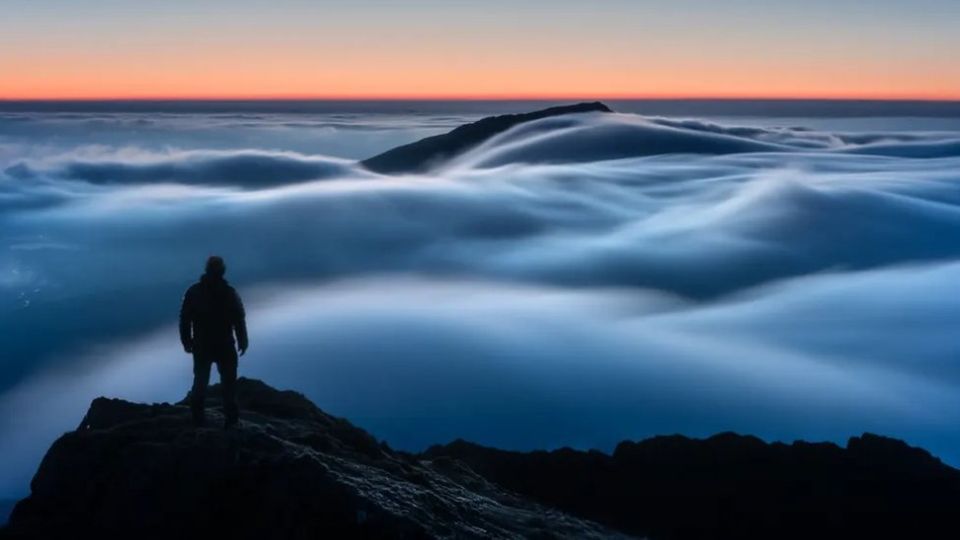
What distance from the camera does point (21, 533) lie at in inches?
488

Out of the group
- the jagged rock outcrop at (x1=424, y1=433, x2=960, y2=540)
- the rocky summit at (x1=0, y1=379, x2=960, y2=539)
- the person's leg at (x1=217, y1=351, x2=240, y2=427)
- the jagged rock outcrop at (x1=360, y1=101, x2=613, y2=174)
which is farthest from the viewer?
the jagged rock outcrop at (x1=360, y1=101, x2=613, y2=174)

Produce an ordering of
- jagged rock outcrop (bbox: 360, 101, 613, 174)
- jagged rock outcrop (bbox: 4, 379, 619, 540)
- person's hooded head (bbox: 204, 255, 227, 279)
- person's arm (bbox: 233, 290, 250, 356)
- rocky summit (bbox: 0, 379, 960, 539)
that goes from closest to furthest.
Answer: jagged rock outcrop (bbox: 4, 379, 619, 540), rocky summit (bbox: 0, 379, 960, 539), person's hooded head (bbox: 204, 255, 227, 279), person's arm (bbox: 233, 290, 250, 356), jagged rock outcrop (bbox: 360, 101, 613, 174)

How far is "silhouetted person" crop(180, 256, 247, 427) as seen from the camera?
12656mm

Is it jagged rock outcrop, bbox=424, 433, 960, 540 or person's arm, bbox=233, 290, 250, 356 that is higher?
person's arm, bbox=233, 290, 250, 356

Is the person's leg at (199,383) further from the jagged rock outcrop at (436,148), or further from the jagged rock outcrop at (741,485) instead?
the jagged rock outcrop at (436,148)

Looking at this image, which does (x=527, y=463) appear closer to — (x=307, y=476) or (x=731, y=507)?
(x=731, y=507)

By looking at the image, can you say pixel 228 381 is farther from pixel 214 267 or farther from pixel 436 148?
pixel 436 148

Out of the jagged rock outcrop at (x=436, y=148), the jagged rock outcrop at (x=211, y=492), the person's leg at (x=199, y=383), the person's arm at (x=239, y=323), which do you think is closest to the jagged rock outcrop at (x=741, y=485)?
the jagged rock outcrop at (x=211, y=492)

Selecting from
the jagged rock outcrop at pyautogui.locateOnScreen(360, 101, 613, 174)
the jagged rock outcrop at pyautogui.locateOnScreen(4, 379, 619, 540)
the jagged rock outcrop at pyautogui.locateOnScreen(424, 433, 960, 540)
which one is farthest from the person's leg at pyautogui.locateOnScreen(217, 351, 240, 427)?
the jagged rock outcrop at pyautogui.locateOnScreen(360, 101, 613, 174)

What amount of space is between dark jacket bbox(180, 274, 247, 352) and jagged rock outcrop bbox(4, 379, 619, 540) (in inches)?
58.8

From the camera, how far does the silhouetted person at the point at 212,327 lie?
1266 centimetres

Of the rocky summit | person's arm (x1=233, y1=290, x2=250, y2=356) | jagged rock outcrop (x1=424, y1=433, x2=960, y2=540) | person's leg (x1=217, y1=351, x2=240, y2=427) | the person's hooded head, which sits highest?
the person's hooded head

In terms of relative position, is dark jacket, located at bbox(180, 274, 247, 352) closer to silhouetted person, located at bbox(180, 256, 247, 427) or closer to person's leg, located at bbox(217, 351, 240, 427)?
silhouetted person, located at bbox(180, 256, 247, 427)

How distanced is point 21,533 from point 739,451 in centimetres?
2418
